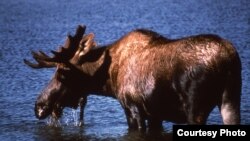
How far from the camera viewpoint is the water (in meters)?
12.4

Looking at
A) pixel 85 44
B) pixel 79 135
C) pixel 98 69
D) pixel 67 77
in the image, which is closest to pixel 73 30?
pixel 79 135

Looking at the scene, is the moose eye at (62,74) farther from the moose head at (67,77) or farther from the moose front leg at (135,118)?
the moose front leg at (135,118)

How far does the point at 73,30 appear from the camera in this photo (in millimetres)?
30672

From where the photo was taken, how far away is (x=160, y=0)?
54.1m

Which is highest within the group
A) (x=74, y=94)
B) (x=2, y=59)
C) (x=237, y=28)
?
(x=237, y=28)

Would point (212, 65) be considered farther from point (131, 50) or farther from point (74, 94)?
point (74, 94)

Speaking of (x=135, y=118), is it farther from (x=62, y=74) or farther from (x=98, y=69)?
(x=62, y=74)

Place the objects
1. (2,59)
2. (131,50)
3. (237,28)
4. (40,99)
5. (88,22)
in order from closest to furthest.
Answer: (131,50) < (40,99) < (2,59) < (237,28) < (88,22)

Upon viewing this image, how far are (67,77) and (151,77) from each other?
1.97 m

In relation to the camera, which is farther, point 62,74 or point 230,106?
point 62,74

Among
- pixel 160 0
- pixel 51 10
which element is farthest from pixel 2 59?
pixel 160 0

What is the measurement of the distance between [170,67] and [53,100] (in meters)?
2.71

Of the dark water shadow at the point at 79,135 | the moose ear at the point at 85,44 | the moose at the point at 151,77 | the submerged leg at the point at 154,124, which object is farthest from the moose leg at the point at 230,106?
the moose ear at the point at 85,44

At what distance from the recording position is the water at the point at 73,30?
40.7 ft
